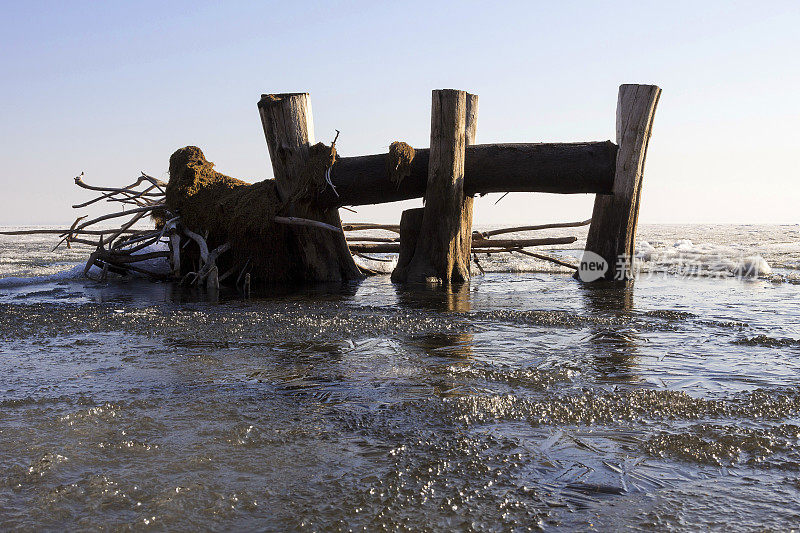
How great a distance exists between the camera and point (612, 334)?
535 centimetres

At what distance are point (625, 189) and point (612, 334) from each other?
15.0ft

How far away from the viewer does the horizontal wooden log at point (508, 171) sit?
9.38 meters

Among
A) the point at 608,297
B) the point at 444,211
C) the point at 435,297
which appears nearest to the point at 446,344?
the point at 435,297

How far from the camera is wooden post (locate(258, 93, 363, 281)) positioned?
31.8ft

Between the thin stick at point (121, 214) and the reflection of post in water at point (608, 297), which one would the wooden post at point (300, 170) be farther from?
the reflection of post in water at point (608, 297)

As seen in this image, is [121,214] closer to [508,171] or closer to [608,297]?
[508,171]

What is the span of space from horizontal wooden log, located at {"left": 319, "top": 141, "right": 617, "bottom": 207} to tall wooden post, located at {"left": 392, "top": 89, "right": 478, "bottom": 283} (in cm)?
28

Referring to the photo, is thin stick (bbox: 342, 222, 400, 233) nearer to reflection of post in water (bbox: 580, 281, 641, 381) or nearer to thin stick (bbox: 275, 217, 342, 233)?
thin stick (bbox: 275, 217, 342, 233)

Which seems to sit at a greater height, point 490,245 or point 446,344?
point 490,245

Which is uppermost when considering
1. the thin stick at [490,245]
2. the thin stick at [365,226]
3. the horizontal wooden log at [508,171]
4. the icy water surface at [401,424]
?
the horizontal wooden log at [508,171]

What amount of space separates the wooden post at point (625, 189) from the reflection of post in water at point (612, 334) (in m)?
1.22

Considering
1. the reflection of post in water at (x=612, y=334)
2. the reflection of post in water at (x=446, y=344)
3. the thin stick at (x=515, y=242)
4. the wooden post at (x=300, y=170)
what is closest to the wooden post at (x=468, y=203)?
the thin stick at (x=515, y=242)

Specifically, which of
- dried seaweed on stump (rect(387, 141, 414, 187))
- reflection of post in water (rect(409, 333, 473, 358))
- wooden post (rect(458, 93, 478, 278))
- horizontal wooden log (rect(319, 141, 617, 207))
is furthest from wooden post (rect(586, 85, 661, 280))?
reflection of post in water (rect(409, 333, 473, 358))

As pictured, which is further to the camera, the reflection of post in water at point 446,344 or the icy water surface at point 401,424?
the reflection of post in water at point 446,344
